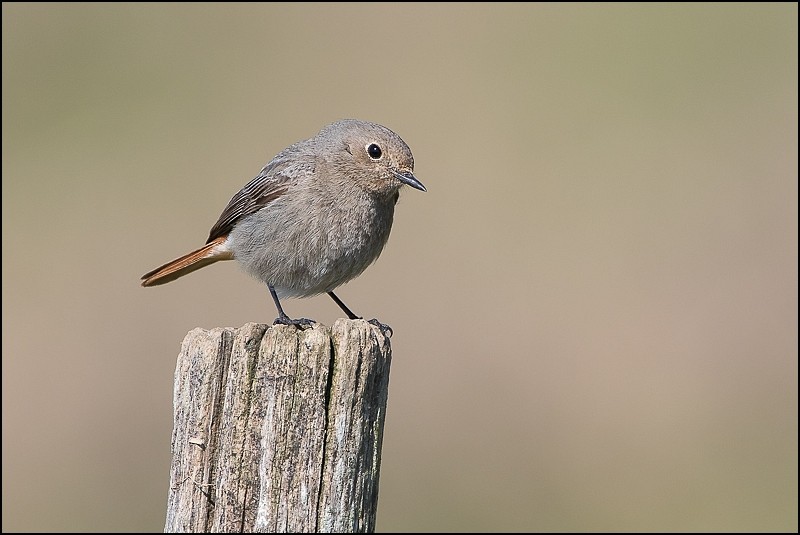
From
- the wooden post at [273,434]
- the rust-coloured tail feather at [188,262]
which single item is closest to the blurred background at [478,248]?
the rust-coloured tail feather at [188,262]

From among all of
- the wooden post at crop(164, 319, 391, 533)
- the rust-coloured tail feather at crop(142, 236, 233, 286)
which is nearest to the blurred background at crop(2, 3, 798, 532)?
the rust-coloured tail feather at crop(142, 236, 233, 286)

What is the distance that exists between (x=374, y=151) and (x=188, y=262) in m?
1.52

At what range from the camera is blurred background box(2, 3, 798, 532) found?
10.2m

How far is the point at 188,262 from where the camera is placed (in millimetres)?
7609

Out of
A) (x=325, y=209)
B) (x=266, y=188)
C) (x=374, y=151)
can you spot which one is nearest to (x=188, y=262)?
(x=266, y=188)

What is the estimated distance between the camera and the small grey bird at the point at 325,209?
22.8 ft

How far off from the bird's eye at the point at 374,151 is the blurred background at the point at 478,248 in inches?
140

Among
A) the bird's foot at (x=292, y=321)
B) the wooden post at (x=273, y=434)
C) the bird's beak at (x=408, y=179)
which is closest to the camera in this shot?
the wooden post at (x=273, y=434)

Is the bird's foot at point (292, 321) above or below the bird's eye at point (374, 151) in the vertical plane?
below

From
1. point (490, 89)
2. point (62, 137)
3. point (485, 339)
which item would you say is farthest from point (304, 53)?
point (485, 339)

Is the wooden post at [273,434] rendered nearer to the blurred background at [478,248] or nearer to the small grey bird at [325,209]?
the small grey bird at [325,209]

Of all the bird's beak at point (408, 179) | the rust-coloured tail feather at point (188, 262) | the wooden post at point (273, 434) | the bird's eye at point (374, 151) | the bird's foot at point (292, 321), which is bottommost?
the wooden post at point (273, 434)

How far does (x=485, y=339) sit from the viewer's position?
11750 millimetres

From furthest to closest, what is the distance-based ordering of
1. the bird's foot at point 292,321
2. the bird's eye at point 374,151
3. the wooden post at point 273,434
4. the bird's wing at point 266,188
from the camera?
the bird's wing at point 266,188
the bird's eye at point 374,151
the bird's foot at point 292,321
the wooden post at point 273,434
